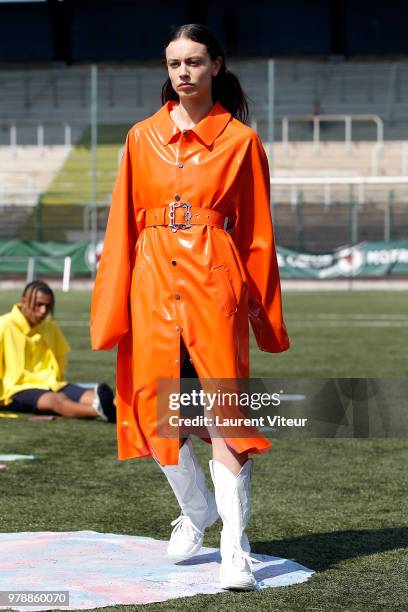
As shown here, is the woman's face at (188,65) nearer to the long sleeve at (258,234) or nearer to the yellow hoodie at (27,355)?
the long sleeve at (258,234)

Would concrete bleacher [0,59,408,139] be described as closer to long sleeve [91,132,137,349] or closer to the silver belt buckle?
long sleeve [91,132,137,349]

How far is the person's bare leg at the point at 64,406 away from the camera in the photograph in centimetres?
909

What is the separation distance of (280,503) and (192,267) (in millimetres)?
2087

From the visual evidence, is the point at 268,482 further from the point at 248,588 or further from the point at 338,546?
the point at 248,588

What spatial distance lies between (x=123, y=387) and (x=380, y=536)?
1.41m

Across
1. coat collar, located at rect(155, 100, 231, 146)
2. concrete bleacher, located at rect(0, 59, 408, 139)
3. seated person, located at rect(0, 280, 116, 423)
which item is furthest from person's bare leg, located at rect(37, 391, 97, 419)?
concrete bleacher, located at rect(0, 59, 408, 139)

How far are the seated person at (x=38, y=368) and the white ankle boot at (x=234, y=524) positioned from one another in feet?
14.9

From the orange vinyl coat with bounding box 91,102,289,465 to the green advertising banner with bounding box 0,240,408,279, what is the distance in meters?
28.6

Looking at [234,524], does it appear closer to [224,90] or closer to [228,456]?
[228,456]

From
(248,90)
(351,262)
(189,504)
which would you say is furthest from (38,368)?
(248,90)

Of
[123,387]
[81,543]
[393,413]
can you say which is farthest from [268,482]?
[393,413]

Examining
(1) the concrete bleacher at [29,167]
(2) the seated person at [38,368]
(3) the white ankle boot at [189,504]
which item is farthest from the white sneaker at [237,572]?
(1) the concrete bleacher at [29,167]

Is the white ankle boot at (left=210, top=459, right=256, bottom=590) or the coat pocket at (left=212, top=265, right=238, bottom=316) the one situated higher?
the coat pocket at (left=212, top=265, right=238, bottom=316)

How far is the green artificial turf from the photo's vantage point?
4340 mm
